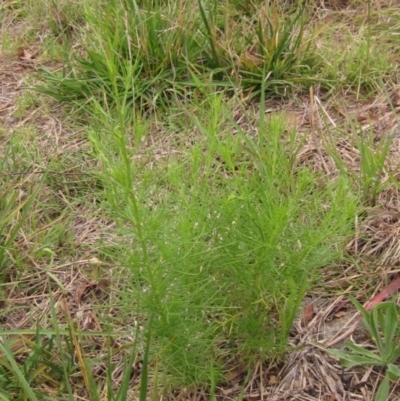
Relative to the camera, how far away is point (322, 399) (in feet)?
5.08

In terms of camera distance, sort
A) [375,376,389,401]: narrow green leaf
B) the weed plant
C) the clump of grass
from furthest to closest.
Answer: the clump of grass
[375,376,389,401]: narrow green leaf
the weed plant

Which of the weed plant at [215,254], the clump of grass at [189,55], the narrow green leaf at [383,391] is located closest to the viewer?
the weed plant at [215,254]

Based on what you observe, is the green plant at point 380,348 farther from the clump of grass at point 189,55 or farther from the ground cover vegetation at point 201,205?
the clump of grass at point 189,55

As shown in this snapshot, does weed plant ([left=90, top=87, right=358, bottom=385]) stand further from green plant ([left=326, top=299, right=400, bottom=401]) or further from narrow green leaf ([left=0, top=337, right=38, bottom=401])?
narrow green leaf ([left=0, top=337, right=38, bottom=401])

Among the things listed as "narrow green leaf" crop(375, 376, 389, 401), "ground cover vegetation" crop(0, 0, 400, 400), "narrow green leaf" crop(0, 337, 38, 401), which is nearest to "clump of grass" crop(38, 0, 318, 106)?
"ground cover vegetation" crop(0, 0, 400, 400)

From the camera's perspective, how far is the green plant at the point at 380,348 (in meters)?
1.51

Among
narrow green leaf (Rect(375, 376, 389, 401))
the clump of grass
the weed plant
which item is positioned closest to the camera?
the weed plant

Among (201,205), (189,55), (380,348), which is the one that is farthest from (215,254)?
(189,55)

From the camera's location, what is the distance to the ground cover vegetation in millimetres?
1385

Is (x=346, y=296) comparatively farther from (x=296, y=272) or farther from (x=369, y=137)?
(x=369, y=137)

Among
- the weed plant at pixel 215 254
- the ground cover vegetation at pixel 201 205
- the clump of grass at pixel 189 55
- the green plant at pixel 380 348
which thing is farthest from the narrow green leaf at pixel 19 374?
the clump of grass at pixel 189 55

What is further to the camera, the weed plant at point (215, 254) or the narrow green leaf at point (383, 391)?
the narrow green leaf at point (383, 391)

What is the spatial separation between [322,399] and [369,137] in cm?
96

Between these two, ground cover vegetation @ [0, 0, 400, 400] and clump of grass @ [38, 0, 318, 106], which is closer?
ground cover vegetation @ [0, 0, 400, 400]
